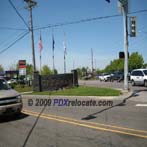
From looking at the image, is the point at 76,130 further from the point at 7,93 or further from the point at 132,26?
the point at 132,26

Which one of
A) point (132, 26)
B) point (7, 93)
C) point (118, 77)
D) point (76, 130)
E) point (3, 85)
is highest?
point (132, 26)

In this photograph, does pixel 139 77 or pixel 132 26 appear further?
pixel 139 77

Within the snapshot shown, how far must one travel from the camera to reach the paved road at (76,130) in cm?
729

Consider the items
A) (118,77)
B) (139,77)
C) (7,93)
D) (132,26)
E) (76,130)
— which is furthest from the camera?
(118,77)

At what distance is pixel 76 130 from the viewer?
873 cm

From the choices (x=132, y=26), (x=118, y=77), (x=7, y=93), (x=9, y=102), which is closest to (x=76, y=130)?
(x=9, y=102)

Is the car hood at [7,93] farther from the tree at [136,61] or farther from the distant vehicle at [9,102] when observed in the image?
the tree at [136,61]

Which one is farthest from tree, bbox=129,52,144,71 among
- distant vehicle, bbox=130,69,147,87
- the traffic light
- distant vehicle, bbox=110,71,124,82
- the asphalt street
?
the asphalt street

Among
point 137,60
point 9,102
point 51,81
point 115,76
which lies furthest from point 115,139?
point 137,60

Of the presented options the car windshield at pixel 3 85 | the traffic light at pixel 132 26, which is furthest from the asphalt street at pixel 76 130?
the traffic light at pixel 132 26

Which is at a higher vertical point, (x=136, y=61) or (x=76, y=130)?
(x=136, y=61)

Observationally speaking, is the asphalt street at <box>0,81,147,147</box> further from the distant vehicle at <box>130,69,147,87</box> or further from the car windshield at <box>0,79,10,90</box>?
the distant vehicle at <box>130,69,147,87</box>

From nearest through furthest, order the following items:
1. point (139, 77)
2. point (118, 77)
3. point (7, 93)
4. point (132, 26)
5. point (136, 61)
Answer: point (7, 93), point (132, 26), point (139, 77), point (118, 77), point (136, 61)

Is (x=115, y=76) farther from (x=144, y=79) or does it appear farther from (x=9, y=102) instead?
(x=9, y=102)
